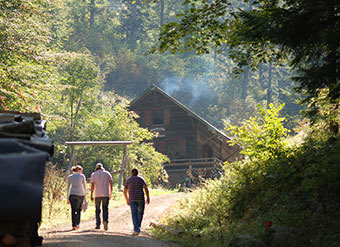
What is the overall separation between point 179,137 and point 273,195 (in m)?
28.4

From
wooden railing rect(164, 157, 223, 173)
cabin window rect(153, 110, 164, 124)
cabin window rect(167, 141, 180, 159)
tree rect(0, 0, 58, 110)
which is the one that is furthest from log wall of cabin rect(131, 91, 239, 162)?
tree rect(0, 0, 58, 110)

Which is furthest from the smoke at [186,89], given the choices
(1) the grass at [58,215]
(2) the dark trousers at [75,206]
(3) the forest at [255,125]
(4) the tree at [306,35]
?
(4) the tree at [306,35]

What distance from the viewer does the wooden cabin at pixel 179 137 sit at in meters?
38.7

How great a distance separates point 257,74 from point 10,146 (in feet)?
237

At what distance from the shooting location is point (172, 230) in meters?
13.1

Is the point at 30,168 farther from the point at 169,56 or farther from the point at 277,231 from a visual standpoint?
the point at 169,56

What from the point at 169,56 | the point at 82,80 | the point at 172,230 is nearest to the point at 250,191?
the point at 172,230

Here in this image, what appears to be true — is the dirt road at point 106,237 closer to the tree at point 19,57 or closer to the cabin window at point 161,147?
the tree at point 19,57

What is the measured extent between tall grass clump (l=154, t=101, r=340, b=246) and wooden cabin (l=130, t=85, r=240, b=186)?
71.0 ft

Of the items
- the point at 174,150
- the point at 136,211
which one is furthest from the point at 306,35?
the point at 174,150

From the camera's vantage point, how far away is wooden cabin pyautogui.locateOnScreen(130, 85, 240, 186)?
38719 millimetres

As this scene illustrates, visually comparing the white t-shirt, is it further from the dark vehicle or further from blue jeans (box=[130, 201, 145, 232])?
the dark vehicle

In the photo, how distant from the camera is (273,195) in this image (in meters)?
12.3

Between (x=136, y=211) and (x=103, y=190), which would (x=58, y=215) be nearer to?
(x=103, y=190)
